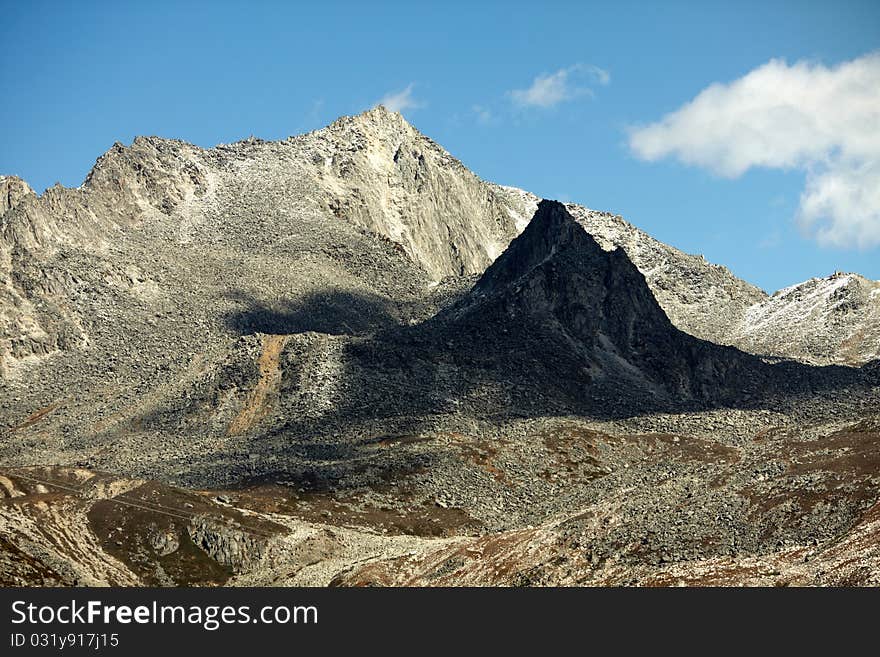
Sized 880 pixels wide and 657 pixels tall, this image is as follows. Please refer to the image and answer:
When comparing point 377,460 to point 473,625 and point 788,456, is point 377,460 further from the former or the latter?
point 473,625

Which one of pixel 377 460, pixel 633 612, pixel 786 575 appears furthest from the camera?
pixel 377 460

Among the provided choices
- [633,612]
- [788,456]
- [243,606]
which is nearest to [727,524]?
[788,456]

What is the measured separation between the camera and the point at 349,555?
463 feet

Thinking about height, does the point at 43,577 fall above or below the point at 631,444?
below

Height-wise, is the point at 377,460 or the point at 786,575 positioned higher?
the point at 377,460

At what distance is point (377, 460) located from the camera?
589 ft

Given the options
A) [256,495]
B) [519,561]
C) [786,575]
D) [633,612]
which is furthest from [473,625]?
[256,495]

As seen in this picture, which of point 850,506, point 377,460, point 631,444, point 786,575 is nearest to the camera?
point 786,575

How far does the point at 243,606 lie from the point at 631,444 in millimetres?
122103

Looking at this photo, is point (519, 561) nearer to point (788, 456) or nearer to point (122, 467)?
point (788, 456)

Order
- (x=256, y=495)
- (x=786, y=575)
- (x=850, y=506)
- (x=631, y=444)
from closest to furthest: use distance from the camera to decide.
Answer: (x=786, y=575)
(x=850, y=506)
(x=256, y=495)
(x=631, y=444)

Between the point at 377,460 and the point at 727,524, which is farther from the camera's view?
the point at 377,460

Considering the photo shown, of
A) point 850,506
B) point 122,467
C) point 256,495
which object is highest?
point 122,467

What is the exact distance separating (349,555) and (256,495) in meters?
29.4
